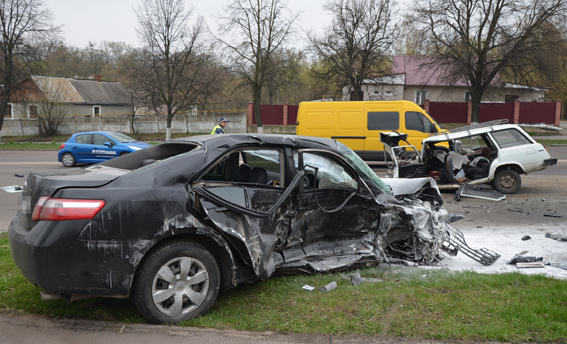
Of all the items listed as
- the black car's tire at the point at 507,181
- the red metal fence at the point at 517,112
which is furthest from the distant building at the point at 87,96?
the black car's tire at the point at 507,181

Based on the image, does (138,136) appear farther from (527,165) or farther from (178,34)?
(527,165)

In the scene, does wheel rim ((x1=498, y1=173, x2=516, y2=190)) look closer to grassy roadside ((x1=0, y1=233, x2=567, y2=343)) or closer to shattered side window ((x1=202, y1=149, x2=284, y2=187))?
grassy roadside ((x1=0, y1=233, x2=567, y2=343))

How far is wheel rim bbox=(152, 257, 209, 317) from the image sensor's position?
3.77 meters

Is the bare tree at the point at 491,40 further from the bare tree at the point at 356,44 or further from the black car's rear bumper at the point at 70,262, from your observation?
the black car's rear bumper at the point at 70,262

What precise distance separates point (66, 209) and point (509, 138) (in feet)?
34.2

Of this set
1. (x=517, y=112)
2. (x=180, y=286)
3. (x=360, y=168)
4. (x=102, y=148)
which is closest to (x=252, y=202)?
(x=180, y=286)

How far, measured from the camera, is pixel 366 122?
56.5ft

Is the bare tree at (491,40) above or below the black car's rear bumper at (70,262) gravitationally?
above

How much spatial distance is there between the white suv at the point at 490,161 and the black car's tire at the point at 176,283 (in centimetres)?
785

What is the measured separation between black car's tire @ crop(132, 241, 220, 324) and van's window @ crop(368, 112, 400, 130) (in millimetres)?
13967

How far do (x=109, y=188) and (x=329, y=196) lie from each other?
220cm

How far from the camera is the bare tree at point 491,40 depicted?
2914cm

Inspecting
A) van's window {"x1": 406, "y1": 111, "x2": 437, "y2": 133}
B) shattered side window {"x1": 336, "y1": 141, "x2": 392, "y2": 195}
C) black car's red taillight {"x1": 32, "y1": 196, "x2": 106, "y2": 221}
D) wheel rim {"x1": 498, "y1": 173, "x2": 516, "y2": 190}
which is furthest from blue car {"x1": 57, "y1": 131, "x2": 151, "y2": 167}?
black car's red taillight {"x1": 32, "y1": 196, "x2": 106, "y2": 221}

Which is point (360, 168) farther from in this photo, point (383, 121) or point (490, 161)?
point (383, 121)
